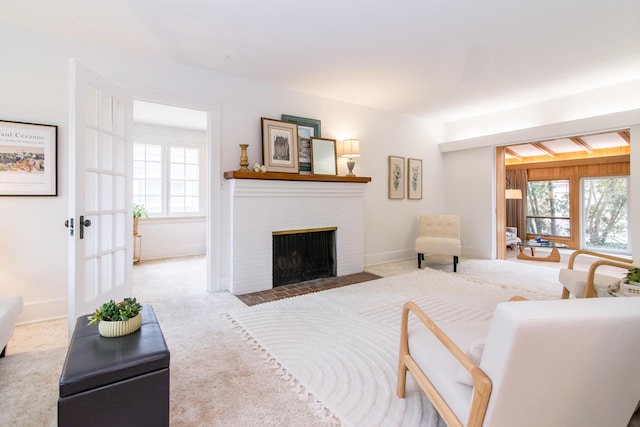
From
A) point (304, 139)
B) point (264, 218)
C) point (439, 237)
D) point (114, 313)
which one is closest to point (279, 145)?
point (304, 139)

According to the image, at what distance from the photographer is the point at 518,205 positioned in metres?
8.27

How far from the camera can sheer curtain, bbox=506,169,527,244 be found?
810 centimetres

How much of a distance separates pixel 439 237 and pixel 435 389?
13.5 feet

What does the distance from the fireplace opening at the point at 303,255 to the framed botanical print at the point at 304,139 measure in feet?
2.97

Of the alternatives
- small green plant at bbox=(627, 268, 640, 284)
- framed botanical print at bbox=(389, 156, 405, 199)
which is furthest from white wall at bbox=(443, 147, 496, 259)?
small green plant at bbox=(627, 268, 640, 284)

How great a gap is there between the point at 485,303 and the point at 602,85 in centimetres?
356

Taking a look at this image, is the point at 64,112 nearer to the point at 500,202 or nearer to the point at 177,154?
the point at 177,154

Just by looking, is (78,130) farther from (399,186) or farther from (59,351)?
(399,186)

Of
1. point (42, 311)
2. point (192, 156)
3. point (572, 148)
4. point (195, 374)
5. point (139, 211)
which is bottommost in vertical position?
point (195, 374)

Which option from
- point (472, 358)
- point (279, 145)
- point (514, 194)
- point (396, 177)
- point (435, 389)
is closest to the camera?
point (472, 358)

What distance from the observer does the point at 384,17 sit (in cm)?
261

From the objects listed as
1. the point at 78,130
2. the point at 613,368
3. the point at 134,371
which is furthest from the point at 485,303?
the point at 78,130

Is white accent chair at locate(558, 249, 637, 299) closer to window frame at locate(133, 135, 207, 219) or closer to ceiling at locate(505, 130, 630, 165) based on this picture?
ceiling at locate(505, 130, 630, 165)

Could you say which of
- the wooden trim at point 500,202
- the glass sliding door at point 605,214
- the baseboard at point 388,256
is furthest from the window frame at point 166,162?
the glass sliding door at point 605,214
